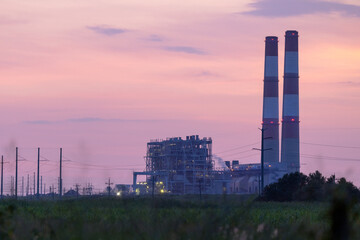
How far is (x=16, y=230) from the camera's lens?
9.62 meters

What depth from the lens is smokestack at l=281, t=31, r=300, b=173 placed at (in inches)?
4707

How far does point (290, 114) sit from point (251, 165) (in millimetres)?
22173

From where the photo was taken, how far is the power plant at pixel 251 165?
12031 cm

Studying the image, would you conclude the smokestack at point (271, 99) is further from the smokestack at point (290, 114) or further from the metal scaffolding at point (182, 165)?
the metal scaffolding at point (182, 165)

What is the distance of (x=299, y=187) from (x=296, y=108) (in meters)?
60.6

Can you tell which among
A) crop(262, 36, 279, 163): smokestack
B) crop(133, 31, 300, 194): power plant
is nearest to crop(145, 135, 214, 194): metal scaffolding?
crop(133, 31, 300, 194): power plant

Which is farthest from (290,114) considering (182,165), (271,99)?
(182,165)

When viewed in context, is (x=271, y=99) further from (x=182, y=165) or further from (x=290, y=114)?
(x=182, y=165)

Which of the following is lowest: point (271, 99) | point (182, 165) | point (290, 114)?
point (182, 165)

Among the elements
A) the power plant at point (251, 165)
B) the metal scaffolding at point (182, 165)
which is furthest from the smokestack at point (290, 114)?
the metal scaffolding at point (182, 165)

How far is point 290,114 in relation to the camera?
119 m

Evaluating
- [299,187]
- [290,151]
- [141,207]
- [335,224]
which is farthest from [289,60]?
[335,224]

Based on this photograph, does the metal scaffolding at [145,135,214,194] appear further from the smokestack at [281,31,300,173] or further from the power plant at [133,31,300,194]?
the smokestack at [281,31,300,173]

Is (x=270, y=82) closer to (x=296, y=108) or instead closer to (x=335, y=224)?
(x=296, y=108)
